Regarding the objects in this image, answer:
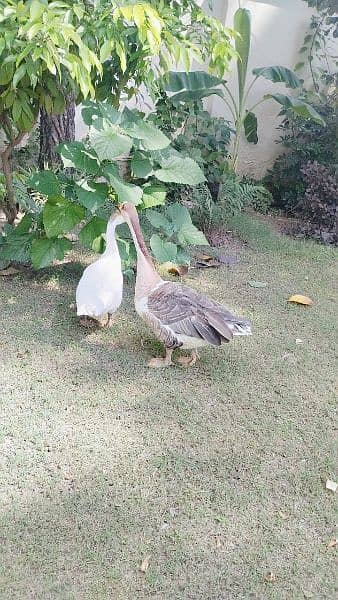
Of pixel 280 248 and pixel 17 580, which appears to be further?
pixel 280 248

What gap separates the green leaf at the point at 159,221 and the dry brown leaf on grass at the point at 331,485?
182cm

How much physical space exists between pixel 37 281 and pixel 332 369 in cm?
195

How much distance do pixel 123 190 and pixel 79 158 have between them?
0.31 metres

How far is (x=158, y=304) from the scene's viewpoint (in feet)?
9.61

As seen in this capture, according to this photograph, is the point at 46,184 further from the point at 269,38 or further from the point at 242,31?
the point at 269,38

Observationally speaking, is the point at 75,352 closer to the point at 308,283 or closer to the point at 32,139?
the point at 308,283

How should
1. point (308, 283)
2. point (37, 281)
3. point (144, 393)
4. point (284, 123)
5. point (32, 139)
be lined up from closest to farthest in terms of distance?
point (144, 393)
point (37, 281)
point (308, 283)
point (32, 139)
point (284, 123)

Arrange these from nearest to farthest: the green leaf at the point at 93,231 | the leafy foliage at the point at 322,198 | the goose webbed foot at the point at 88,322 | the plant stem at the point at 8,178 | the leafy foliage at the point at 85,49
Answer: the leafy foliage at the point at 85,49, the goose webbed foot at the point at 88,322, the green leaf at the point at 93,231, the plant stem at the point at 8,178, the leafy foliage at the point at 322,198

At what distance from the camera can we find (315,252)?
489 centimetres

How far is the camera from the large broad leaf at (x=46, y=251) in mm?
3475

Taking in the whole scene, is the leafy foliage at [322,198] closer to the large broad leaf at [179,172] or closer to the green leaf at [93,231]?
the large broad leaf at [179,172]

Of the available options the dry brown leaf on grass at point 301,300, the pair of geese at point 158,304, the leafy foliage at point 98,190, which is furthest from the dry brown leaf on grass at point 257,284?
the pair of geese at point 158,304

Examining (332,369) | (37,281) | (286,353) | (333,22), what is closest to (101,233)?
(37,281)

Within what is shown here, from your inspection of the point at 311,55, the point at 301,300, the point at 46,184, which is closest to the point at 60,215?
the point at 46,184
